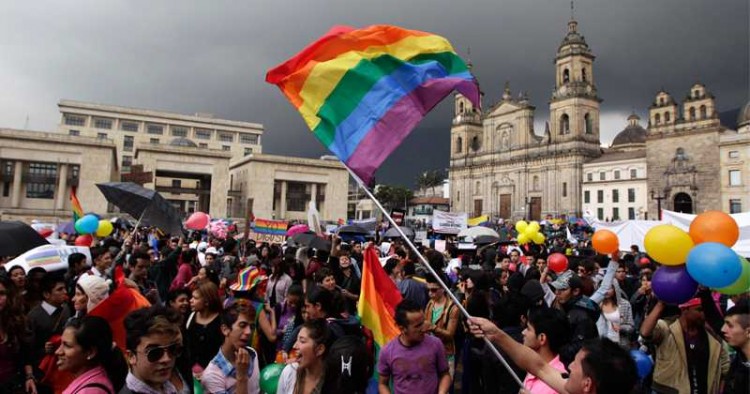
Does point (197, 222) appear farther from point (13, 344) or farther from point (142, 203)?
point (13, 344)

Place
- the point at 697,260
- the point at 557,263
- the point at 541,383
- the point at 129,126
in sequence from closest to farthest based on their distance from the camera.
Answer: the point at 541,383 → the point at 697,260 → the point at 557,263 → the point at 129,126

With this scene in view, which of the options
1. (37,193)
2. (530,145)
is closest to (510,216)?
(530,145)

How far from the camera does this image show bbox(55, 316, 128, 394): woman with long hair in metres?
2.44

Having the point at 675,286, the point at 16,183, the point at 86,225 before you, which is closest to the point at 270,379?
the point at 675,286

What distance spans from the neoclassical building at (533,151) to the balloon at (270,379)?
196ft

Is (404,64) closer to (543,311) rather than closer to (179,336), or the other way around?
(543,311)

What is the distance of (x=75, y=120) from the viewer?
2734 inches

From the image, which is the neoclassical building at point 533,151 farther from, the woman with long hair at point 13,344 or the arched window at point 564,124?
the woman with long hair at point 13,344

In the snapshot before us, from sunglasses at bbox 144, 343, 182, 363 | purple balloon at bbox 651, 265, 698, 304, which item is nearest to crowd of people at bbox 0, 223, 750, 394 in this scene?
sunglasses at bbox 144, 343, 182, 363

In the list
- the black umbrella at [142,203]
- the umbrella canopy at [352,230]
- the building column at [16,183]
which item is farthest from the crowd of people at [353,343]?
the building column at [16,183]

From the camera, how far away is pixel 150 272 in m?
8.00

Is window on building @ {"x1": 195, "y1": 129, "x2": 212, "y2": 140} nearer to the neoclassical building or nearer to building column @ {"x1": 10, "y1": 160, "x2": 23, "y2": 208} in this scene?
building column @ {"x1": 10, "y1": 160, "x2": 23, "y2": 208}

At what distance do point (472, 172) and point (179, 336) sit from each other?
71.8 meters

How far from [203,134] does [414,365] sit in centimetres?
7957
